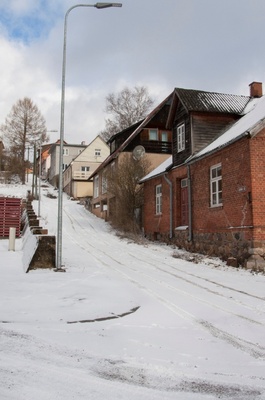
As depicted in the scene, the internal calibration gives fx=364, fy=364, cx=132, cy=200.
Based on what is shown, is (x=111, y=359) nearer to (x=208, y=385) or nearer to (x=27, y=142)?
(x=208, y=385)

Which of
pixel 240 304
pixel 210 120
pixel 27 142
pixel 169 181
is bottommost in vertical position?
pixel 240 304

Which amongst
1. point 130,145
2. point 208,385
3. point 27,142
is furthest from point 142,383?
point 27,142

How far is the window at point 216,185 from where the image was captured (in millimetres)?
14375

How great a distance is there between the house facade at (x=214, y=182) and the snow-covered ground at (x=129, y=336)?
118 inches

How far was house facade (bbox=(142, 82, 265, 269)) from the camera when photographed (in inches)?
476

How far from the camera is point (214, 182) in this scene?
48.5ft

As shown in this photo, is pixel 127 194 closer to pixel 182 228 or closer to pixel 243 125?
pixel 182 228

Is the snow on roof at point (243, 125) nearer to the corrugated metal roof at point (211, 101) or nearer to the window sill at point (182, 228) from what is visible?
the corrugated metal roof at point (211, 101)

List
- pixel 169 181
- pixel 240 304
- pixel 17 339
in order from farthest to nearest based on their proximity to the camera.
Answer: pixel 169 181 → pixel 240 304 → pixel 17 339

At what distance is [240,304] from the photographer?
22.5 ft

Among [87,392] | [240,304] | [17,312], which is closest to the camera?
[87,392]

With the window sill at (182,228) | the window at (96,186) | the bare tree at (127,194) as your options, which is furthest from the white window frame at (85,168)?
the window sill at (182,228)

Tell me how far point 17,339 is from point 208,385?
7.74 ft

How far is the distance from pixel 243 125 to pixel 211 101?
4232mm
